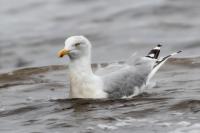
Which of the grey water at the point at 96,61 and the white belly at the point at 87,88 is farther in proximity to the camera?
the white belly at the point at 87,88

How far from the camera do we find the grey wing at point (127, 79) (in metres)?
9.21

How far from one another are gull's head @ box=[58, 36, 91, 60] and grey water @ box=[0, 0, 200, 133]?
60 cm

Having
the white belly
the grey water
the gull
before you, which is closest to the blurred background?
the grey water

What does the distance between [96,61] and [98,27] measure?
9.26 ft

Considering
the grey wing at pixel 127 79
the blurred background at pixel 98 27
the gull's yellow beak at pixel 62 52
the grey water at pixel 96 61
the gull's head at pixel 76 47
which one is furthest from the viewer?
the blurred background at pixel 98 27

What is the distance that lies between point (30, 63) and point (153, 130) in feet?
20.3

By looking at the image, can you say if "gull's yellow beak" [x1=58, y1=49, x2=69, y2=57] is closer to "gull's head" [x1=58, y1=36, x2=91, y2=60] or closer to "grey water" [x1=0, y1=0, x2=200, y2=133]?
"gull's head" [x1=58, y1=36, x2=91, y2=60]

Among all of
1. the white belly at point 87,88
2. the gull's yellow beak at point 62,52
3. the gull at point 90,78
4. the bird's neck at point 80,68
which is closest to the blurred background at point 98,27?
the gull at point 90,78

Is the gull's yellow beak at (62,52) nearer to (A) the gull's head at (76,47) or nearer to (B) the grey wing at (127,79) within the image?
(A) the gull's head at (76,47)

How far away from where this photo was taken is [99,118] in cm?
816

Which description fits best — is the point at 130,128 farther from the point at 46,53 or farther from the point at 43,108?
the point at 46,53

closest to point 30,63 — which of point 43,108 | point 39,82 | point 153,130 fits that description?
point 39,82

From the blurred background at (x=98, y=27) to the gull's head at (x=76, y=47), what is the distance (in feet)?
12.0

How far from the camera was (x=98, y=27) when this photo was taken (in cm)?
1559
